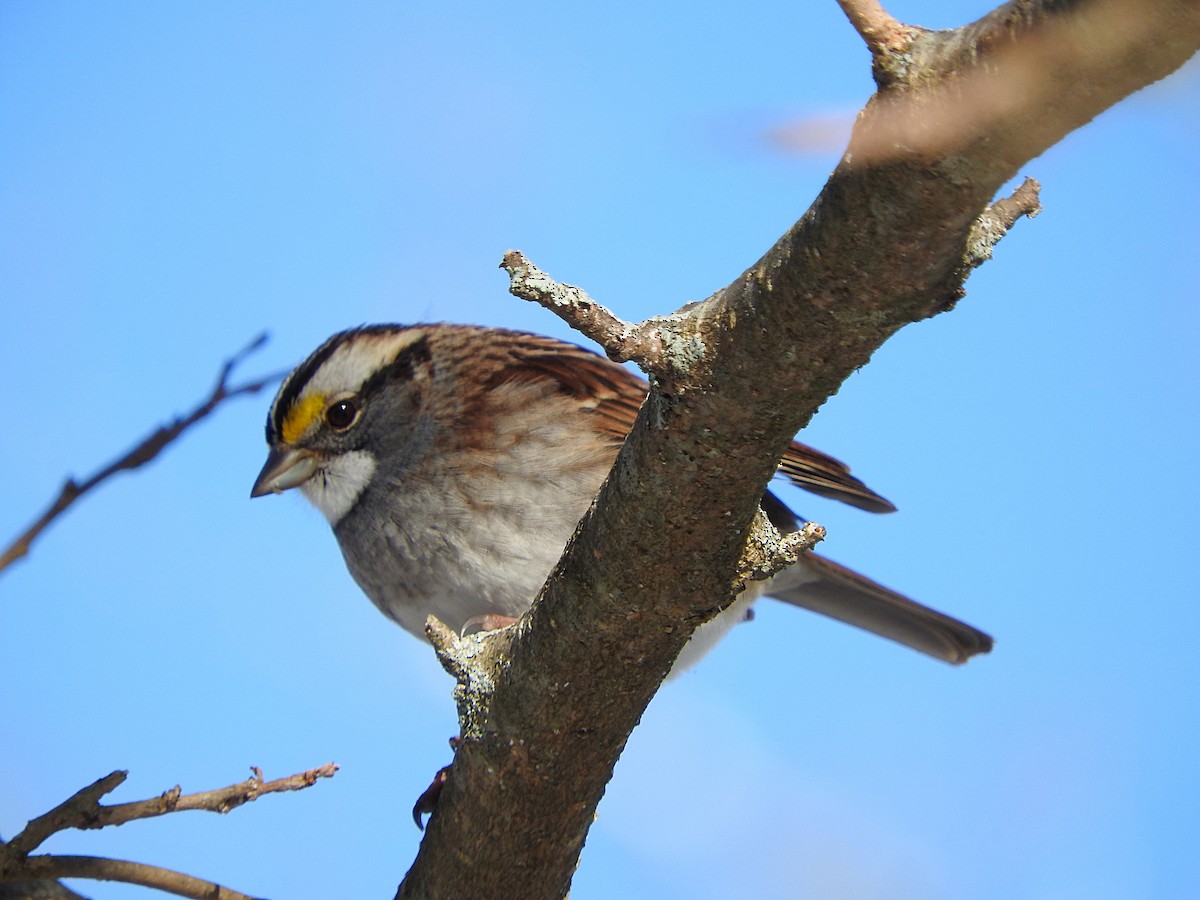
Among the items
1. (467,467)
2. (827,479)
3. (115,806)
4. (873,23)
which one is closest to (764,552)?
(873,23)

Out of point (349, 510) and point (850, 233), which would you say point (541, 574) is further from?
point (850, 233)

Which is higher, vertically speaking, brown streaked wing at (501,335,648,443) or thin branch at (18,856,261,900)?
brown streaked wing at (501,335,648,443)

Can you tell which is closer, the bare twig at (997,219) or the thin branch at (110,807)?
the bare twig at (997,219)

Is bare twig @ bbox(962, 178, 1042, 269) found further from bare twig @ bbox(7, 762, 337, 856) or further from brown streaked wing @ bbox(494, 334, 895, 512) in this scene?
brown streaked wing @ bbox(494, 334, 895, 512)

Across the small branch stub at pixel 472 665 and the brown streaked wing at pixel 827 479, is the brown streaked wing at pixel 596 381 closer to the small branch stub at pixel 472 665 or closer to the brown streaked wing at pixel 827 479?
the brown streaked wing at pixel 827 479

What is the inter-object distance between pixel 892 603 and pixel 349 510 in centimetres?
232

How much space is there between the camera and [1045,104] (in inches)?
58.3

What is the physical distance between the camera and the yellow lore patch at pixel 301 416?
15.9 feet

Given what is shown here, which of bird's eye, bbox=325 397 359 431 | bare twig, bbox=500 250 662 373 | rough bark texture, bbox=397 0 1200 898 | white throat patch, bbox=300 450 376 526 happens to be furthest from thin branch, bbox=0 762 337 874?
bird's eye, bbox=325 397 359 431

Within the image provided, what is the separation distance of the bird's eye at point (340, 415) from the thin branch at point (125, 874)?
2.22 meters

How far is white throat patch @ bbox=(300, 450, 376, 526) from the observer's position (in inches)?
184

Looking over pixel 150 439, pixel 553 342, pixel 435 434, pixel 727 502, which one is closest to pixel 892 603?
pixel 553 342

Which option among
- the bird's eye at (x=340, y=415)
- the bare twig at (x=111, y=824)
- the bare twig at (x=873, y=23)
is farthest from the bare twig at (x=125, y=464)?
the bird's eye at (x=340, y=415)

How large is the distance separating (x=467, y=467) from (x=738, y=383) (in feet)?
7.63
